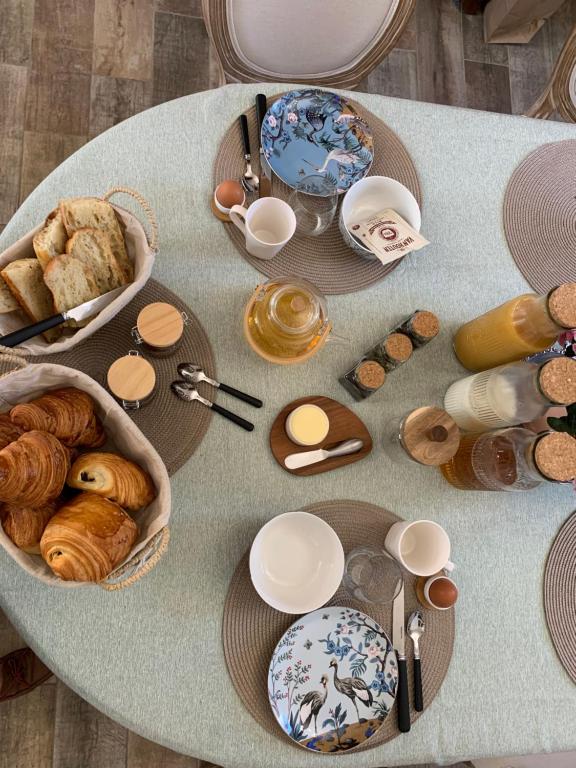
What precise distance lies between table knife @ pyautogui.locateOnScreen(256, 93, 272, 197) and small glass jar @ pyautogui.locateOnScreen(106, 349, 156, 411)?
39cm

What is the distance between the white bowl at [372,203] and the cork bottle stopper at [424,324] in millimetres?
143

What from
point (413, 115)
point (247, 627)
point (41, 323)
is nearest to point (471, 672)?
point (247, 627)

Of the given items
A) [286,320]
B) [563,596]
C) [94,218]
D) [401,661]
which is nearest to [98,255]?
[94,218]

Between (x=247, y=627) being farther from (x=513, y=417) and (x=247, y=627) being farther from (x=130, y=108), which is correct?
(x=130, y=108)

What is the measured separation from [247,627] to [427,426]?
403mm

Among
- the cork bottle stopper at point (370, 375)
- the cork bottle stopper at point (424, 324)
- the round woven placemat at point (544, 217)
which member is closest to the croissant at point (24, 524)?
the cork bottle stopper at point (370, 375)

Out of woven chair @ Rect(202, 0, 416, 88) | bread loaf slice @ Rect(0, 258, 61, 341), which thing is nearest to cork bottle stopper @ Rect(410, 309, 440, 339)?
bread loaf slice @ Rect(0, 258, 61, 341)

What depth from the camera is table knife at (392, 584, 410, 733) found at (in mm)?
843

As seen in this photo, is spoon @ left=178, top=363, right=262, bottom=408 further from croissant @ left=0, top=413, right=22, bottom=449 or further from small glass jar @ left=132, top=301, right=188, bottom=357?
croissant @ left=0, top=413, right=22, bottom=449

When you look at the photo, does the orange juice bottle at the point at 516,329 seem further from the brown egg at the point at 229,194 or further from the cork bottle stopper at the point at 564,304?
the brown egg at the point at 229,194

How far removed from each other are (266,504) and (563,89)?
4.09ft

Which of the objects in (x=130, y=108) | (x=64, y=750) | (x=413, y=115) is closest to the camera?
(x=413, y=115)

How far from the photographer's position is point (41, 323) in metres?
0.74

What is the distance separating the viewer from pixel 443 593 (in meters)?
0.87
